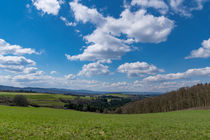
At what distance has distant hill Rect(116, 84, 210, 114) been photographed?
275ft

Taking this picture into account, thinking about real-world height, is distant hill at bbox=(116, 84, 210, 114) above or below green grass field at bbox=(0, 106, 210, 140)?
below

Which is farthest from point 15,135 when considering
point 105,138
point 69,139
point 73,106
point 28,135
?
point 73,106

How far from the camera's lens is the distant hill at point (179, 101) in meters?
83.7

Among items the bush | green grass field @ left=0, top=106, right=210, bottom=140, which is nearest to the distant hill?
the bush

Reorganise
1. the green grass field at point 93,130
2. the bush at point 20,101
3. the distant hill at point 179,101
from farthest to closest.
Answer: the distant hill at point 179,101
the bush at point 20,101
the green grass field at point 93,130

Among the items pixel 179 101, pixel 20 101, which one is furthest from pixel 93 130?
pixel 179 101

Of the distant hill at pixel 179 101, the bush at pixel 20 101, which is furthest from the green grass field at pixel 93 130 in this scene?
the distant hill at pixel 179 101

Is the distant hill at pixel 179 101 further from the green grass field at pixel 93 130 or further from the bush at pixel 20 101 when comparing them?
the green grass field at pixel 93 130

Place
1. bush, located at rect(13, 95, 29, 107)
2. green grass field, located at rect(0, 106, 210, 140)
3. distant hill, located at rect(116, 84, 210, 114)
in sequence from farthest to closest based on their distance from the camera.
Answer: distant hill, located at rect(116, 84, 210, 114) < bush, located at rect(13, 95, 29, 107) < green grass field, located at rect(0, 106, 210, 140)

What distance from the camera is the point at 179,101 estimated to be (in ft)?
294

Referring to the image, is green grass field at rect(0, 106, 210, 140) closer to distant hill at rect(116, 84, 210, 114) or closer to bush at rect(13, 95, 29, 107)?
bush at rect(13, 95, 29, 107)

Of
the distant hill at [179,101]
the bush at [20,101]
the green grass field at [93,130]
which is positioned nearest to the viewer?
the green grass field at [93,130]

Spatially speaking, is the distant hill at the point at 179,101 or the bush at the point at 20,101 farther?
the distant hill at the point at 179,101

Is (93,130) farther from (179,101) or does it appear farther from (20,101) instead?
(179,101)
